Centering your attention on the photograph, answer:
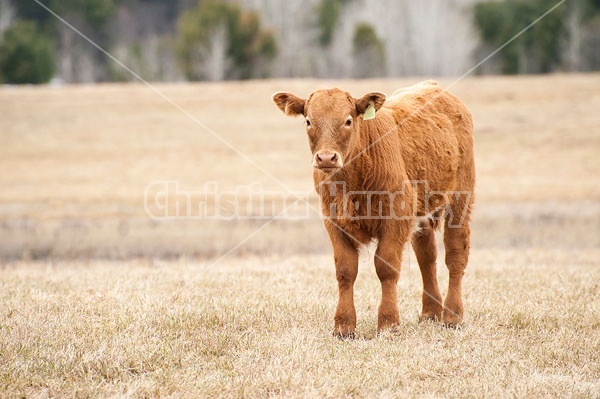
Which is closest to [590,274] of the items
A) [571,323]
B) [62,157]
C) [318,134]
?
[571,323]

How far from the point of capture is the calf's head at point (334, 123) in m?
6.68

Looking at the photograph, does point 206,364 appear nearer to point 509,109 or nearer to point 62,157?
point 62,157

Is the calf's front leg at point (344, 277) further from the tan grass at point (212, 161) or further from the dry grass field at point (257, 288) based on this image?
the tan grass at point (212, 161)

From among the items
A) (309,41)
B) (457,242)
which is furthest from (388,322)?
(309,41)

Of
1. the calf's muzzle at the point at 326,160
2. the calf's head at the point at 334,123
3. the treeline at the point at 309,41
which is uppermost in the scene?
the treeline at the point at 309,41

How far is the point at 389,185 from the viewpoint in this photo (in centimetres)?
716

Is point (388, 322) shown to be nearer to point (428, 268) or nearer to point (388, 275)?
point (388, 275)

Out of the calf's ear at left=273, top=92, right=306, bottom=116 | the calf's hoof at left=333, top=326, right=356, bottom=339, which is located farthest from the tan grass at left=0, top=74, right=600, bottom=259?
the calf's hoof at left=333, top=326, right=356, bottom=339

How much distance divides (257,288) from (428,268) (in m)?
2.08

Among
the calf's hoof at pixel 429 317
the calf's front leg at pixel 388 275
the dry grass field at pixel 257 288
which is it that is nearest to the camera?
the dry grass field at pixel 257 288

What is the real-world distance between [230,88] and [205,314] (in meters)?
36.6

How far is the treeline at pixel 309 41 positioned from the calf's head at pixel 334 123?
46339 mm

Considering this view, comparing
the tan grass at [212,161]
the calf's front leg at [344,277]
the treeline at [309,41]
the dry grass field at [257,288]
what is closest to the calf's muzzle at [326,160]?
the calf's front leg at [344,277]

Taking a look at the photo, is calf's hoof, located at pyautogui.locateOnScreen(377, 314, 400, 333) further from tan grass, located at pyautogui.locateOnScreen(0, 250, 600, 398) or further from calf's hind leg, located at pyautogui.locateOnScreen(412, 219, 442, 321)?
calf's hind leg, located at pyautogui.locateOnScreen(412, 219, 442, 321)
